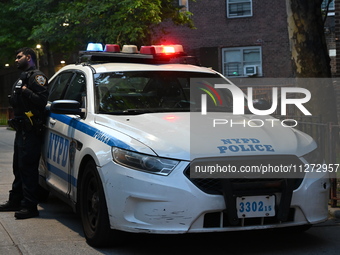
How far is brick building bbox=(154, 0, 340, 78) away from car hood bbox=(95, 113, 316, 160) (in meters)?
25.0

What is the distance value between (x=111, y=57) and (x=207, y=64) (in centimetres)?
2480

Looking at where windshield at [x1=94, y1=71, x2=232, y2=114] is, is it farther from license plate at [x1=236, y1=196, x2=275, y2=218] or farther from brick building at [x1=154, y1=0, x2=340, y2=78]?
brick building at [x1=154, y1=0, x2=340, y2=78]

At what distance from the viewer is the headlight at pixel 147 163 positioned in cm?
534

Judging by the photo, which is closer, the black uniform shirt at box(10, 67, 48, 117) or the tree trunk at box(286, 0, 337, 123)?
the black uniform shirt at box(10, 67, 48, 117)

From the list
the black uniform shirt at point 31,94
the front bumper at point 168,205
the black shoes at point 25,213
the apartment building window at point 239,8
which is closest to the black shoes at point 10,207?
the black shoes at point 25,213

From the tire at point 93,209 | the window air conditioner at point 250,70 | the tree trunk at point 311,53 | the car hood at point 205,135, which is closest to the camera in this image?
the car hood at point 205,135

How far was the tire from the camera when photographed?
18.6ft

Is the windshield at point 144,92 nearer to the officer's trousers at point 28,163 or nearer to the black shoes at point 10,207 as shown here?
the officer's trousers at point 28,163

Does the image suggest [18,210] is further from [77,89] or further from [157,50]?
[157,50]

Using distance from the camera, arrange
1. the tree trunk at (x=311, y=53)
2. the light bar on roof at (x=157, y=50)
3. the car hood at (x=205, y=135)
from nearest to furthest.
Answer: the car hood at (x=205, y=135)
the light bar on roof at (x=157, y=50)
the tree trunk at (x=311, y=53)

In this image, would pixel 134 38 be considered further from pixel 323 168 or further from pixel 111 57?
pixel 323 168

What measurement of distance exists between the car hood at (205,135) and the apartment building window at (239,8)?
25821 millimetres

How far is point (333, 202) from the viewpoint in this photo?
765 cm

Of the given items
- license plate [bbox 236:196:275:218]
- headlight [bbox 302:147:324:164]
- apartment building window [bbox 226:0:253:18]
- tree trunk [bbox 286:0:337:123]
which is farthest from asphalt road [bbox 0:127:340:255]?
apartment building window [bbox 226:0:253:18]
